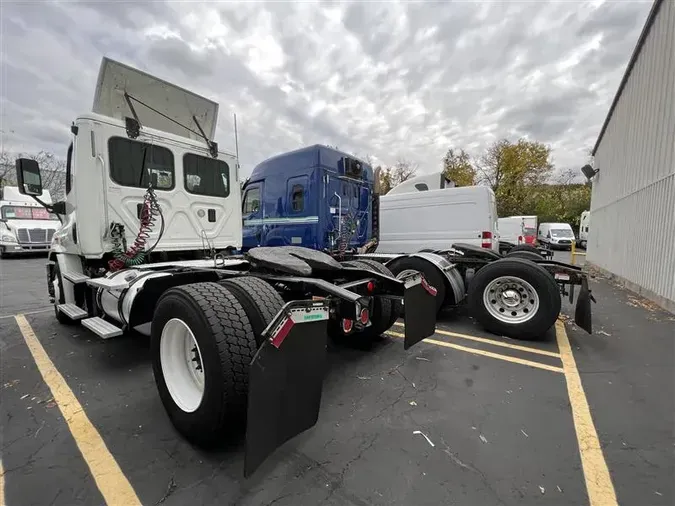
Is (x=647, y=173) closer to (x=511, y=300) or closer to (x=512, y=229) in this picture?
(x=511, y=300)

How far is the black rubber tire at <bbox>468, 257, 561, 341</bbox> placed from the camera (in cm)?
418

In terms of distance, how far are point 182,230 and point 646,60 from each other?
12.3 metres

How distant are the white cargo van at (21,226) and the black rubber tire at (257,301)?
17459 mm

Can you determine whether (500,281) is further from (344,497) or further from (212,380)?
(212,380)

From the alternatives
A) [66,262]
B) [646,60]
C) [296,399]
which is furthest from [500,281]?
[646,60]

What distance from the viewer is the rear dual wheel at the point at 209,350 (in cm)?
199

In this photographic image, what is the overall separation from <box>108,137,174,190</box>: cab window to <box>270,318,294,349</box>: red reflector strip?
3365 mm

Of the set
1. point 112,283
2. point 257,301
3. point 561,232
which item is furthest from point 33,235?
point 561,232

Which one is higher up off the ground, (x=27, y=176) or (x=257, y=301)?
(x=27, y=176)

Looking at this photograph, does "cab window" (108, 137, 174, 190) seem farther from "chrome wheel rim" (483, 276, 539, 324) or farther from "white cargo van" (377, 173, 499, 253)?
"white cargo van" (377, 173, 499, 253)

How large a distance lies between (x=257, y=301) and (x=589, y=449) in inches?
101

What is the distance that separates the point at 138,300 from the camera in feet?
10.4

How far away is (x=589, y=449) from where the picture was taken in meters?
2.20

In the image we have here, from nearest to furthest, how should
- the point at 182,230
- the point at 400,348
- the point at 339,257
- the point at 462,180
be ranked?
1. the point at 400,348
2. the point at 182,230
3. the point at 339,257
4. the point at 462,180
